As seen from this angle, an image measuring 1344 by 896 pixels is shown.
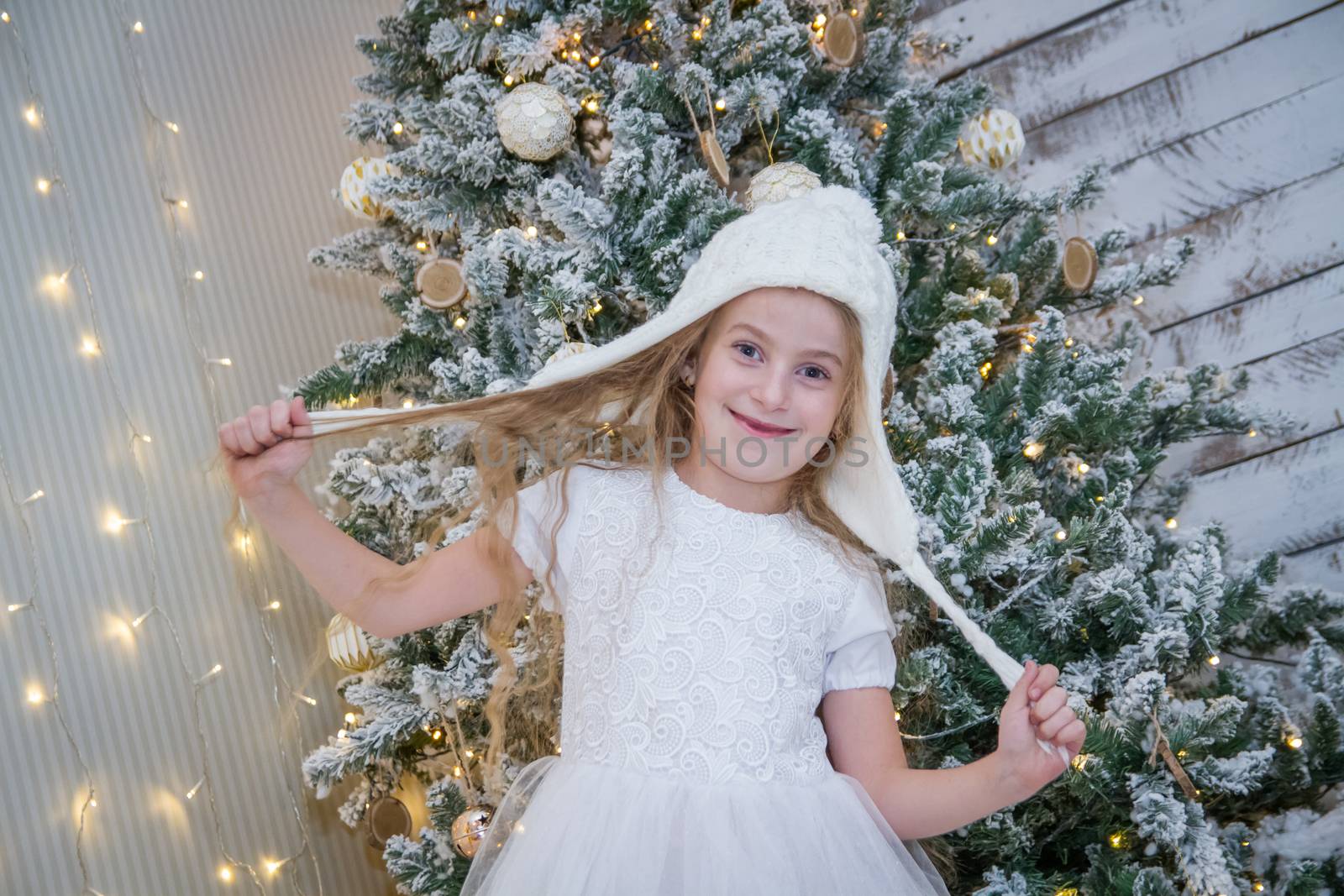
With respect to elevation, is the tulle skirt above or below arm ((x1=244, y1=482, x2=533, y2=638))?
below

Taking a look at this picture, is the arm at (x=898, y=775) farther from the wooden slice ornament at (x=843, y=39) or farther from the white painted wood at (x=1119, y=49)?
the white painted wood at (x=1119, y=49)

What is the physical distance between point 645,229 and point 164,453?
0.91 meters

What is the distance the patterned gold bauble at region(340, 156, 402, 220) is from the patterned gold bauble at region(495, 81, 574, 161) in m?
0.23

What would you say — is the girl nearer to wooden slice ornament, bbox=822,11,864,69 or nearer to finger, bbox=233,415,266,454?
finger, bbox=233,415,266,454

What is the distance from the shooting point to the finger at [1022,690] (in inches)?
45.2

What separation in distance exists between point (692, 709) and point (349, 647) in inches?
21.6

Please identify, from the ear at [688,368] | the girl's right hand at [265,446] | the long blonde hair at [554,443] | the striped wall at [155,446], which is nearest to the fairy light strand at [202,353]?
the striped wall at [155,446]

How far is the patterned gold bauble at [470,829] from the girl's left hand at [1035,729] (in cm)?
69

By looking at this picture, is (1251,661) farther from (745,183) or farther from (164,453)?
(164,453)

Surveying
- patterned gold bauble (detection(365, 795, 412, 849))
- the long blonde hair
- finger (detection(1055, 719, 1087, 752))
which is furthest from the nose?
patterned gold bauble (detection(365, 795, 412, 849))

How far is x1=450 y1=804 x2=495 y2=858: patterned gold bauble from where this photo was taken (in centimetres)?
140

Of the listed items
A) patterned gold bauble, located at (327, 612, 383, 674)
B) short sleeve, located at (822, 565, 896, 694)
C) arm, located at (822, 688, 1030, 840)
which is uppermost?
patterned gold bauble, located at (327, 612, 383, 674)

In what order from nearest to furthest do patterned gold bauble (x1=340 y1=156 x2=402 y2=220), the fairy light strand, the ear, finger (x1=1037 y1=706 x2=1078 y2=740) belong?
finger (x1=1037 y1=706 x2=1078 y2=740), the ear, patterned gold bauble (x1=340 y1=156 x2=402 y2=220), the fairy light strand

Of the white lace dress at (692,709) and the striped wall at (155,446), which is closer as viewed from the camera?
the white lace dress at (692,709)
